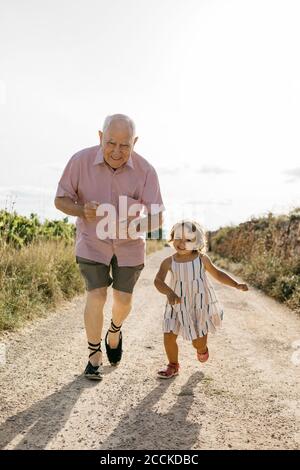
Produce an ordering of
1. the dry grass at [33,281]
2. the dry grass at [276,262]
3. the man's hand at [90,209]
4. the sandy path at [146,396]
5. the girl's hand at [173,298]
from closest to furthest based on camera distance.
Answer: the sandy path at [146,396] → the man's hand at [90,209] → the girl's hand at [173,298] → the dry grass at [33,281] → the dry grass at [276,262]

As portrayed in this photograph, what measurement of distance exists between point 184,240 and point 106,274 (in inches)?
29.1

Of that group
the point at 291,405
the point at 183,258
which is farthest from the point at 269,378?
the point at 183,258

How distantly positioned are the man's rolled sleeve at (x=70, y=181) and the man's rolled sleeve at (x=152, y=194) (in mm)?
596

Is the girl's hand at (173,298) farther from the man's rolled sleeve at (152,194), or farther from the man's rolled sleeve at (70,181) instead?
the man's rolled sleeve at (70,181)

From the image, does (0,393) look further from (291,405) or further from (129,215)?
(291,405)

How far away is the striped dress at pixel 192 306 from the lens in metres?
4.68

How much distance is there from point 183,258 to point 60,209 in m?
1.15

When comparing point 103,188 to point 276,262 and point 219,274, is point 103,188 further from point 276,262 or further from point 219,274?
point 276,262

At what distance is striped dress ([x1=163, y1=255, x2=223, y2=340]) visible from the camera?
4676 millimetres

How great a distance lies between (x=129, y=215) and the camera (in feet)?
15.0

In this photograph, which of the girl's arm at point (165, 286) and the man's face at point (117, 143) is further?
the girl's arm at point (165, 286)

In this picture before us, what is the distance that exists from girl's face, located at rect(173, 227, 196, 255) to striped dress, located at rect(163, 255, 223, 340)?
0.12 meters
